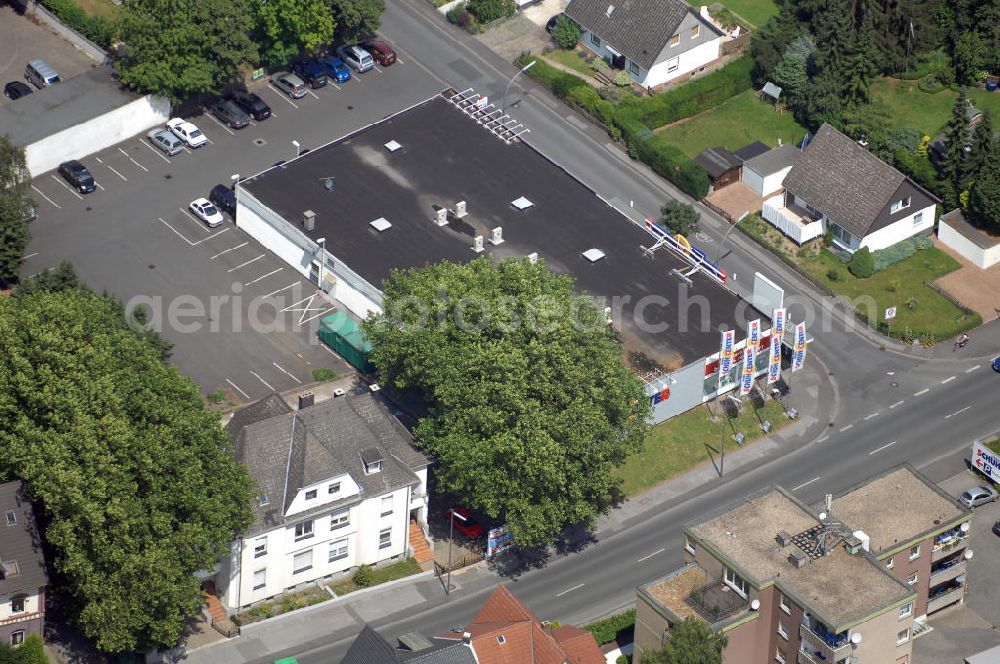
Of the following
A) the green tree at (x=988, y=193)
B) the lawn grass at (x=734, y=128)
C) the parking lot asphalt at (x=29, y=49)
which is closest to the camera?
the green tree at (x=988, y=193)

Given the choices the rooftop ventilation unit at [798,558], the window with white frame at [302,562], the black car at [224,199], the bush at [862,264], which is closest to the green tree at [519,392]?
the window with white frame at [302,562]

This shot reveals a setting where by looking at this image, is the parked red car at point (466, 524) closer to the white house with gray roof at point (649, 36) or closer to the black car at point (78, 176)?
the black car at point (78, 176)

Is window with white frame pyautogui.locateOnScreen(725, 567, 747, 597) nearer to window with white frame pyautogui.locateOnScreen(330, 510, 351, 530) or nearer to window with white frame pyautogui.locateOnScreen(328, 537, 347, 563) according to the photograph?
window with white frame pyautogui.locateOnScreen(330, 510, 351, 530)

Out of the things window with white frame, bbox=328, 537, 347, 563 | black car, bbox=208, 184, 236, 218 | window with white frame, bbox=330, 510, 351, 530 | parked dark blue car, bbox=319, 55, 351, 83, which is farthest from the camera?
parked dark blue car, bbox=319, 55, 351, 83

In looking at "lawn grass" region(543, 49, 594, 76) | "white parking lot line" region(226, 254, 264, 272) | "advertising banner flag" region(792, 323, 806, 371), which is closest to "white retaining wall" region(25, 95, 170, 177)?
"white parking lot line" region(226, 254, 264, 272)

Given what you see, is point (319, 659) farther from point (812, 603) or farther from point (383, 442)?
point (812, 603)

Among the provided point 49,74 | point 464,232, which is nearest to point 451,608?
point 464,232

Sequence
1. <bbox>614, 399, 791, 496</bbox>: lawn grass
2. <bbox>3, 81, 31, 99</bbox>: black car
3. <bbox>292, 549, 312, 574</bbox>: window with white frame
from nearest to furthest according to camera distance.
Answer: <bbox>292, 549, 312, 574</bbox>: window with white frame, <bbox>614, 399, 791, 496</bbox>: lawn grass, <bbox>3, 81, 31, 99</bbox>: black car
